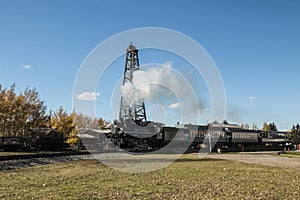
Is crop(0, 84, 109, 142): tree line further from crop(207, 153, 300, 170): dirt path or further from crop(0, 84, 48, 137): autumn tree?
crop(207, 153, 300, 170): dirt path

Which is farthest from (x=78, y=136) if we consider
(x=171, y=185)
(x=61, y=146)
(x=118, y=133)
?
(x=171, y=185)

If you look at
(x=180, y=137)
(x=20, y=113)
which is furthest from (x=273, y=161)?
(x=20, y=113)

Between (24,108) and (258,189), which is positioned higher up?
(24,108)

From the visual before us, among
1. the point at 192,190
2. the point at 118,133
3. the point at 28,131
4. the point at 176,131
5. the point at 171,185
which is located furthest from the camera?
the point at 176,131

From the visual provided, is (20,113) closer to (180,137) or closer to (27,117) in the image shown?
(27,117)

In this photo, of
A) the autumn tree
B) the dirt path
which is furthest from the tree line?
the dirt path

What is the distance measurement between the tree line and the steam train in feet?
26.5

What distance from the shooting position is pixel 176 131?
45781mm

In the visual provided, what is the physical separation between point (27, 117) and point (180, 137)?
2328 cm

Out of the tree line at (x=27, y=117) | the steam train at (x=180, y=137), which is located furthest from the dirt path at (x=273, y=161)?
the tree line at (x=27, y=117)

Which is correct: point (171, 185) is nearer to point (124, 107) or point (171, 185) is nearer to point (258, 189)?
point (258, 189)

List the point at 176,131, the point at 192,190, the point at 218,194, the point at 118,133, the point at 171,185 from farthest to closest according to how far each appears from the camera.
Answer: the point at 176,131
the point at 118,133
the point at 171,185
the point at 192,190
the point at 218,194

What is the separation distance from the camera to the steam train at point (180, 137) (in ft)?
124

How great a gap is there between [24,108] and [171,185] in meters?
32.8
